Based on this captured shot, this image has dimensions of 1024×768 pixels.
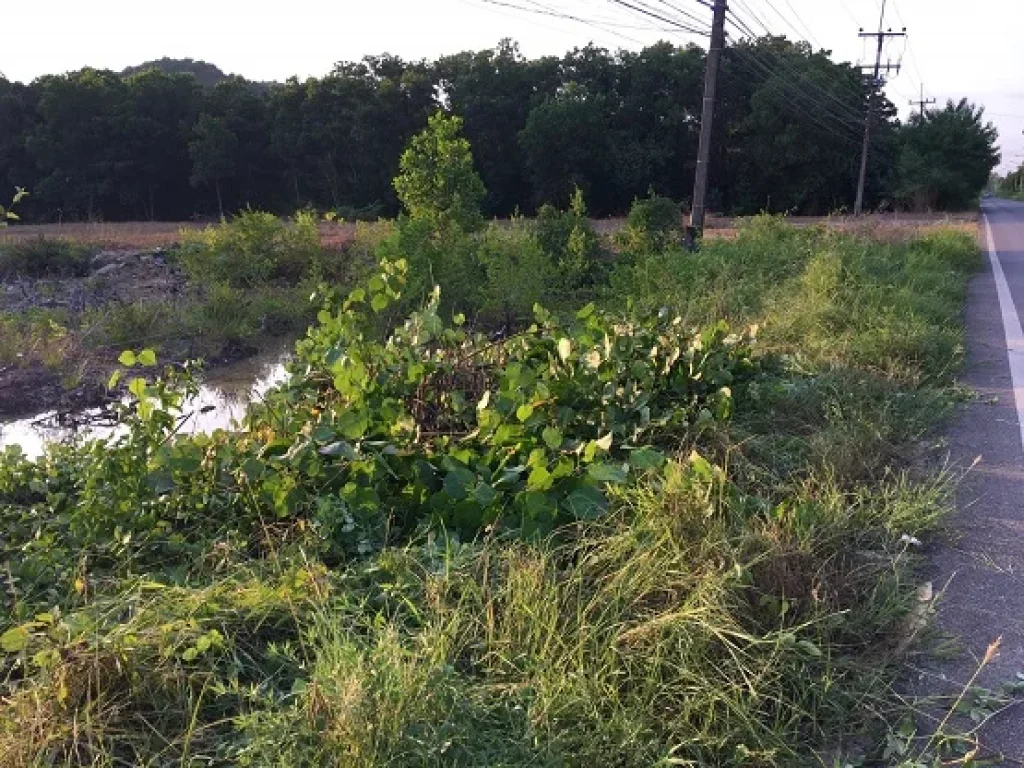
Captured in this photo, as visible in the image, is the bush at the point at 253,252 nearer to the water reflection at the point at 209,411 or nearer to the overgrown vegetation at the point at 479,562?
the water reflection at the point at 209,411

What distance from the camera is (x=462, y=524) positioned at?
3.75 m

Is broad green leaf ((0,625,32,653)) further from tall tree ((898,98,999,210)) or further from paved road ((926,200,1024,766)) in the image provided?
tall tree ((898,98,999,210))

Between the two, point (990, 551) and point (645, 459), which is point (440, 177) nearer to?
point (645, 459)

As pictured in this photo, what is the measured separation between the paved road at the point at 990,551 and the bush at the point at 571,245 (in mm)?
8144

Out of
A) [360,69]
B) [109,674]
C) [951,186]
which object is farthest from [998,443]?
[951,186]

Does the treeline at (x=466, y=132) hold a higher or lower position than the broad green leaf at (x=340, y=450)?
higher

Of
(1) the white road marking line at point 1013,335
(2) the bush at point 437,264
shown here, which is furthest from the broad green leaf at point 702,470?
(2) the bush at point 437,264

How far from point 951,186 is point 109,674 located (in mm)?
57700

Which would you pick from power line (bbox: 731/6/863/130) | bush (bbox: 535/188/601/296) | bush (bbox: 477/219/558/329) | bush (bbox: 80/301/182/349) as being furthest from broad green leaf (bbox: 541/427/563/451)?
power line (bbox: 731/6/863/130)

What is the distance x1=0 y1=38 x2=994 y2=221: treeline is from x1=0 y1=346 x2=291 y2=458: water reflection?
33.9m

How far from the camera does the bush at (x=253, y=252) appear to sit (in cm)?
1695

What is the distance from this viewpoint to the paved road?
9.71ft

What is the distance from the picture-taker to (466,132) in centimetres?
4766

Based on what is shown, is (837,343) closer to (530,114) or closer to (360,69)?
(530,114)
